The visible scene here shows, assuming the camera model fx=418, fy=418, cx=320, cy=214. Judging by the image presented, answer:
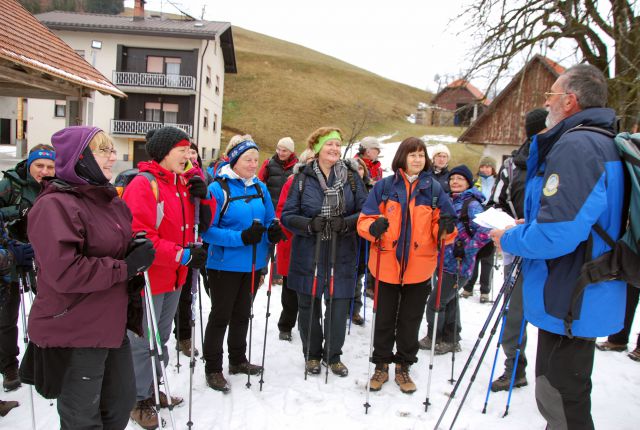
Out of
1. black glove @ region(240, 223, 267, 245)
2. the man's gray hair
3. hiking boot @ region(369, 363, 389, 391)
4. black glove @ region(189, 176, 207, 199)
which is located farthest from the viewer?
hiking boot @ region(369, 363, 389, 391)

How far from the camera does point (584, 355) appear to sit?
239cm

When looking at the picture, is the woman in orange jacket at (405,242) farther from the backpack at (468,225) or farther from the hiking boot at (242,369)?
the hiking boot at (242,369)

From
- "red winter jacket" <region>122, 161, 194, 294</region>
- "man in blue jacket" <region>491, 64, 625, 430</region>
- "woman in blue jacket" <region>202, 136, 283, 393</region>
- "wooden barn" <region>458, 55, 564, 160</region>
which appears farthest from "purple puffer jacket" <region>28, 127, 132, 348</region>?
"wooden barn" <region>458, 55, 564, 160</region>

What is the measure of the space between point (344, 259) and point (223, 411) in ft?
5.72

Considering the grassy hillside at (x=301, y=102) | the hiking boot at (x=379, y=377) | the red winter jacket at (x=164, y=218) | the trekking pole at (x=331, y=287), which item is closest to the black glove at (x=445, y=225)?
the trekking pole at (x=331, y=287)

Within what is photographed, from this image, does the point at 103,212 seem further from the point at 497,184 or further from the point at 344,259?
the point at 497,184

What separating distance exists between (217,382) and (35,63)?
182 inches

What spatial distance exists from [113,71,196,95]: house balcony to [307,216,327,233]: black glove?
86.6 feet

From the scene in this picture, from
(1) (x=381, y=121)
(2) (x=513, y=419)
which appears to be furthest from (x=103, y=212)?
(1) (x=381, y=121)

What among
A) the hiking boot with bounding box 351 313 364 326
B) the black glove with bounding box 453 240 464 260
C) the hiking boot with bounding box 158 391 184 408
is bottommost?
the hiking boot with bounding box 158 391 184 408

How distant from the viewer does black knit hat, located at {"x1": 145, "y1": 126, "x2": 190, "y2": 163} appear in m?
3.28

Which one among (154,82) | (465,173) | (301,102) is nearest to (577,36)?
(465,173)

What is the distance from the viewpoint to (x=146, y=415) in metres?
3.31

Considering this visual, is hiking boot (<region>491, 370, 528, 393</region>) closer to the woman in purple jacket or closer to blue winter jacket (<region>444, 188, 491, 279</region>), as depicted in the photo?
blue winter jacket (<region>444, 188, 491, 279</region>)
